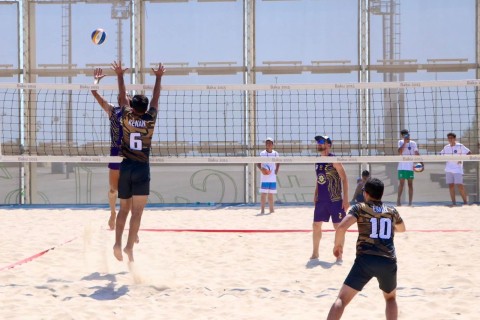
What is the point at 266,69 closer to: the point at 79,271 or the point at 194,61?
the point at 194,61

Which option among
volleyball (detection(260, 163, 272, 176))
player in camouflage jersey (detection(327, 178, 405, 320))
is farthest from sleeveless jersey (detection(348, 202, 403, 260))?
volleyball (detection(260, 163, 272, 176))

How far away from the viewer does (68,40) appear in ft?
49.9

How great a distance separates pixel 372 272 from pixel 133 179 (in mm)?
2737

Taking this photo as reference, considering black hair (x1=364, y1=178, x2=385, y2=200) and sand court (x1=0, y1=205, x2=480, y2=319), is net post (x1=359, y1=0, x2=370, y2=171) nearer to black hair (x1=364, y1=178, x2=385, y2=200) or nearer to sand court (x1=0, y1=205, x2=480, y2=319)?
sand court (x1=0, y1=205, x2=480, y2=319)

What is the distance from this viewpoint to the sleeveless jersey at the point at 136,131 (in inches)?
231

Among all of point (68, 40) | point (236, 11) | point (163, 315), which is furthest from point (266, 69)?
point (163, 315)

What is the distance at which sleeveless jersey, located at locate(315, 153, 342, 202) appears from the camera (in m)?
7.09

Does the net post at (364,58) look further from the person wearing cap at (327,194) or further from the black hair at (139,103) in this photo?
the black hair at (139,103)

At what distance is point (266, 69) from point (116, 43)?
12.1 feet

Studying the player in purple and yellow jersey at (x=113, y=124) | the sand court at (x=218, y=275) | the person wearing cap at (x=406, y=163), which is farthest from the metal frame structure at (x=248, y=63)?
the player in purple and yellow jersey at (x=113, y=124)

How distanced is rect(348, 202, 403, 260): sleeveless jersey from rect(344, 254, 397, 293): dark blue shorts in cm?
4

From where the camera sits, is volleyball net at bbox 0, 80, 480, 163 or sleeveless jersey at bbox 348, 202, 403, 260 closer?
sleeveless jersey at bbox 348, 202, 403, 260

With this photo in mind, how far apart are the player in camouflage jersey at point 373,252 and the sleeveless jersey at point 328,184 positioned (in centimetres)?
283

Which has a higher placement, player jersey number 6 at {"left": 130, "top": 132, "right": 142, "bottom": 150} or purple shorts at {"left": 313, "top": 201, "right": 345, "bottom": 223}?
player jersey number 6 at {"left": 130, "top": 132, "right": 142, "bottom": 150}
